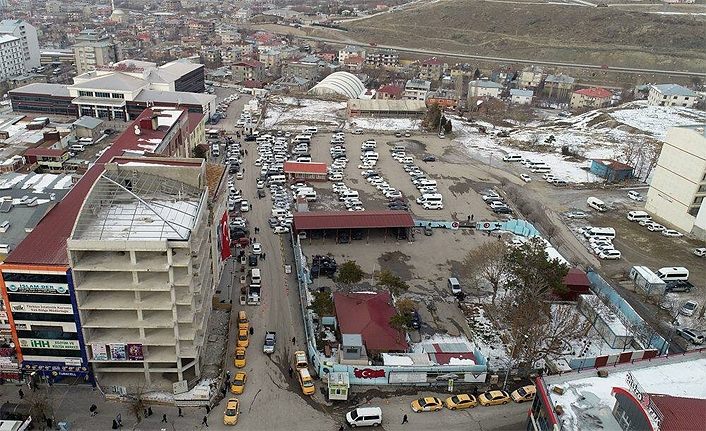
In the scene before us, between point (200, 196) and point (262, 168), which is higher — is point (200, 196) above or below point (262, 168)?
above

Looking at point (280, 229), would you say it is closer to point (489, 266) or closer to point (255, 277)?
point (255, 277)

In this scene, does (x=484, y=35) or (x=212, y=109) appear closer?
(x=212, y=109)

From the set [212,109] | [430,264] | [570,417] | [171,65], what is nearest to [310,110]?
[212,109]

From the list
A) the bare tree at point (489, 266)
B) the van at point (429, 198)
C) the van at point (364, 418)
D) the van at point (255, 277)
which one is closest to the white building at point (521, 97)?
the van at point (429, 198)

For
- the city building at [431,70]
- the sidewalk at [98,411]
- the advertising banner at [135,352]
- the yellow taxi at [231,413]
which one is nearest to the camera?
the sidewalk at [98,411]

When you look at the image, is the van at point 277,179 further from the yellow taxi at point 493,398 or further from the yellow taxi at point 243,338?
the yellow taxi at point 493,398

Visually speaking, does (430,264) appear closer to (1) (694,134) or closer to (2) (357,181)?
(2) (357,181)

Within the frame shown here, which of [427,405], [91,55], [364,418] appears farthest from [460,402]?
[91,55]
